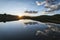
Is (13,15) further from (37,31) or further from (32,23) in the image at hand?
(37,31)

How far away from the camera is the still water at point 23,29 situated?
6.51 feet

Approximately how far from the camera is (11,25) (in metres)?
2.04

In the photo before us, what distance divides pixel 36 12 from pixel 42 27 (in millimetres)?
281

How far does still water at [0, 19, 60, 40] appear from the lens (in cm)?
198

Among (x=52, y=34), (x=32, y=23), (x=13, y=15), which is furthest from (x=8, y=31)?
(x=52, y=34)

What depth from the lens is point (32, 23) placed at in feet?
6.81

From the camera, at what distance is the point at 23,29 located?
204cm

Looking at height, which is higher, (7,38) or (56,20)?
(56,20)

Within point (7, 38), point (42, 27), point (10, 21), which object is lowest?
point (7, 38)

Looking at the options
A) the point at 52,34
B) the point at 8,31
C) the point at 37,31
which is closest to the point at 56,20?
the point at 52,34

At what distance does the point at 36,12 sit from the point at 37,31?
13.1 inches

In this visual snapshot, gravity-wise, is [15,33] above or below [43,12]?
below

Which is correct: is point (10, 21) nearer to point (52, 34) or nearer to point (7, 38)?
point (7, 38)

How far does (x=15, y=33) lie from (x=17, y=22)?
0.63 feet
